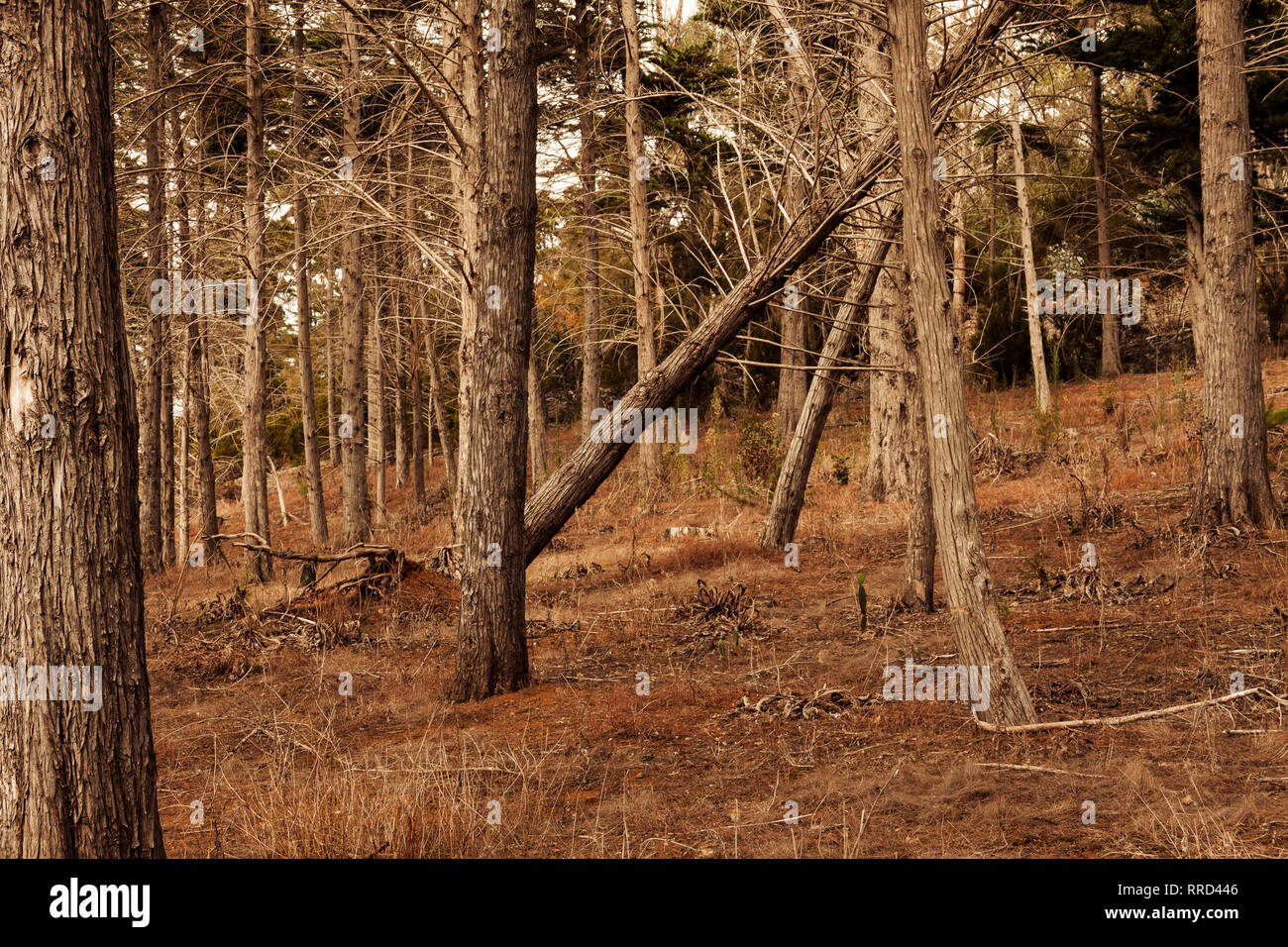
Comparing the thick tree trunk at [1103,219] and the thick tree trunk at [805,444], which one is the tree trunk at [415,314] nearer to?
the thick tree trunk at [805,444]

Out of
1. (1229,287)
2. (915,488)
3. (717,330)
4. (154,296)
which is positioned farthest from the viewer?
(154,296)

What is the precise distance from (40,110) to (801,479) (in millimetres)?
9399

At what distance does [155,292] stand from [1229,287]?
43.5 feet

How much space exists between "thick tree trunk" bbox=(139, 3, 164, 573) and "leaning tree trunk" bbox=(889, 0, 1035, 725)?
33.9ft

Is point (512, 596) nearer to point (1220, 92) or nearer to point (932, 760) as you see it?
point (932, 760)

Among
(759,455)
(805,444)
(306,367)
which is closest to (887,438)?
(759,455)

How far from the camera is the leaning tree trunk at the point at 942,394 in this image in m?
5.13

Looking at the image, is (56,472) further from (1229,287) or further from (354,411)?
(354,411)

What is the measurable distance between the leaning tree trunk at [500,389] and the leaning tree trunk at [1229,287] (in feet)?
22.6

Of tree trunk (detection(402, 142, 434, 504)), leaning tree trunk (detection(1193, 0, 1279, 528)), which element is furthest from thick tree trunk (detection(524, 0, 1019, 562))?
tree trunk (detection(402, 142, 434, 504))

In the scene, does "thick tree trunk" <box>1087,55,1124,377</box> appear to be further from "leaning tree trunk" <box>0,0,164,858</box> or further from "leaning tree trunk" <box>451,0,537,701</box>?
"leaning tree trunk" <box>0,0,164,858</box>

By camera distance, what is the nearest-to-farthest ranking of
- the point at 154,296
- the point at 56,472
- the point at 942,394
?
1. the point at 56,472
2. the point at 942,394
3. the point at 154,296

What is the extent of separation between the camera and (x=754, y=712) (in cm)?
602
